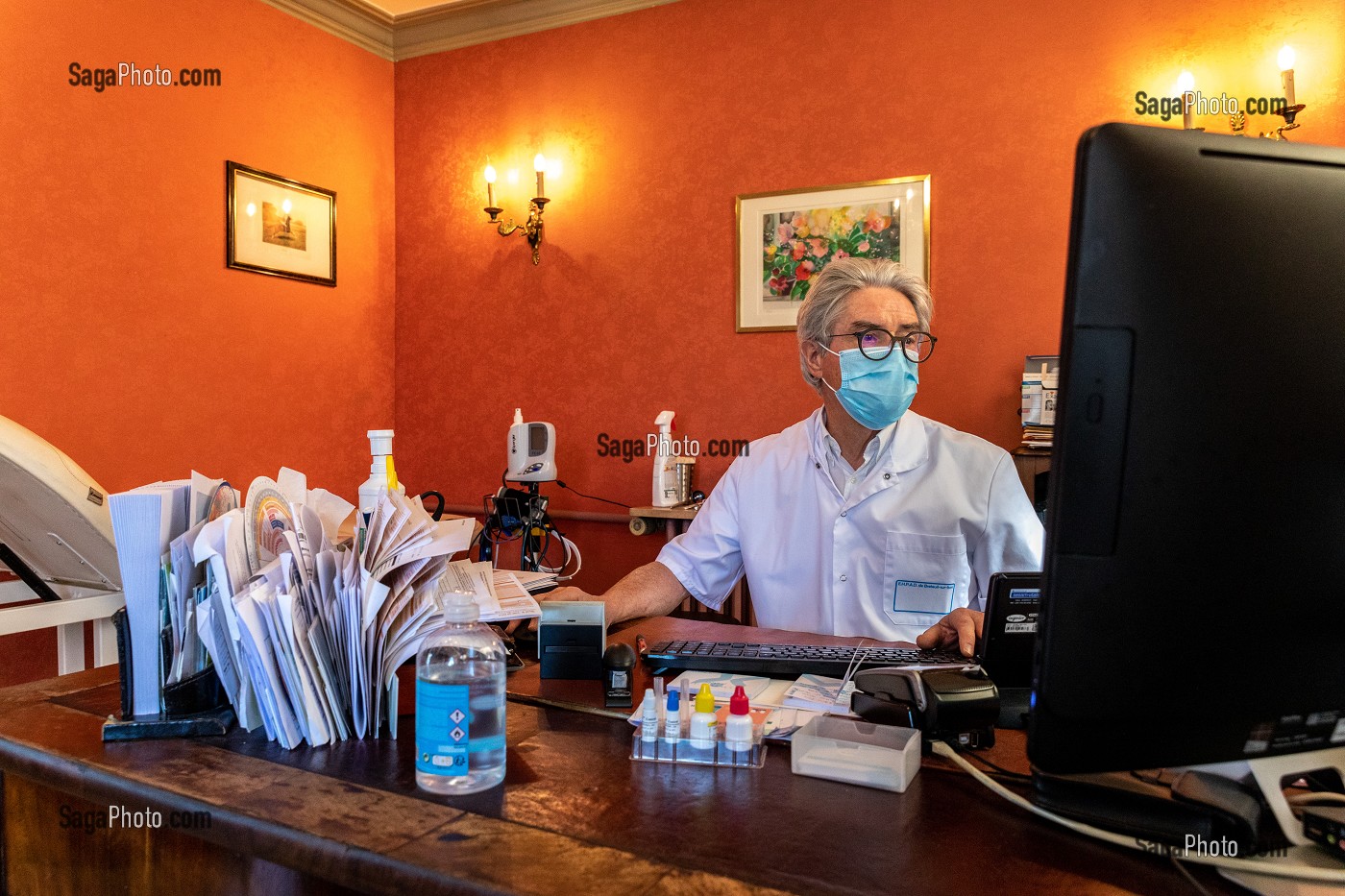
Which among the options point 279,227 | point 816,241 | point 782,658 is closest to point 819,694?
point 782,658

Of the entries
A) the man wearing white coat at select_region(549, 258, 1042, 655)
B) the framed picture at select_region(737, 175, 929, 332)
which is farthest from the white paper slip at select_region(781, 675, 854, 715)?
the framed picture at select_region(737, 175, 929, 332)

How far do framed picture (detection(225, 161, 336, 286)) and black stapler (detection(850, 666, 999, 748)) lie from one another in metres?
3.46

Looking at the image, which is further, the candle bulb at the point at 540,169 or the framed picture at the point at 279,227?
the candle bulb at the point at 540,169

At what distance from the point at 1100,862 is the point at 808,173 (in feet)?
10.8

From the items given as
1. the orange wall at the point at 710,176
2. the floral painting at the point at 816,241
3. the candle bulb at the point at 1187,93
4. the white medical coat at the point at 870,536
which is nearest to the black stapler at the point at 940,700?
the white medical coat at the point at 870,536

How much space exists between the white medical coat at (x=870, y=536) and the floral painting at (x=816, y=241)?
1.59 meters

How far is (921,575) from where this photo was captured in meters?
1.97

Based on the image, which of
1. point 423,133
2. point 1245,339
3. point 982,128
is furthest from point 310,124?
point 1245,339

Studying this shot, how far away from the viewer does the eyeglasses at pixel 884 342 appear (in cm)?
199

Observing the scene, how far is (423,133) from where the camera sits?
446cm

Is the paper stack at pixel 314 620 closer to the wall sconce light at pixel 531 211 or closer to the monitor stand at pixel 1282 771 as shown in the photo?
the monitor stand at pixel 1282 771

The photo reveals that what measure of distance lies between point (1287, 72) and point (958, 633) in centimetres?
264

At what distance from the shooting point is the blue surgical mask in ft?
6.50

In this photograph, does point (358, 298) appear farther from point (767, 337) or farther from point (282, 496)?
point (282, 496)
